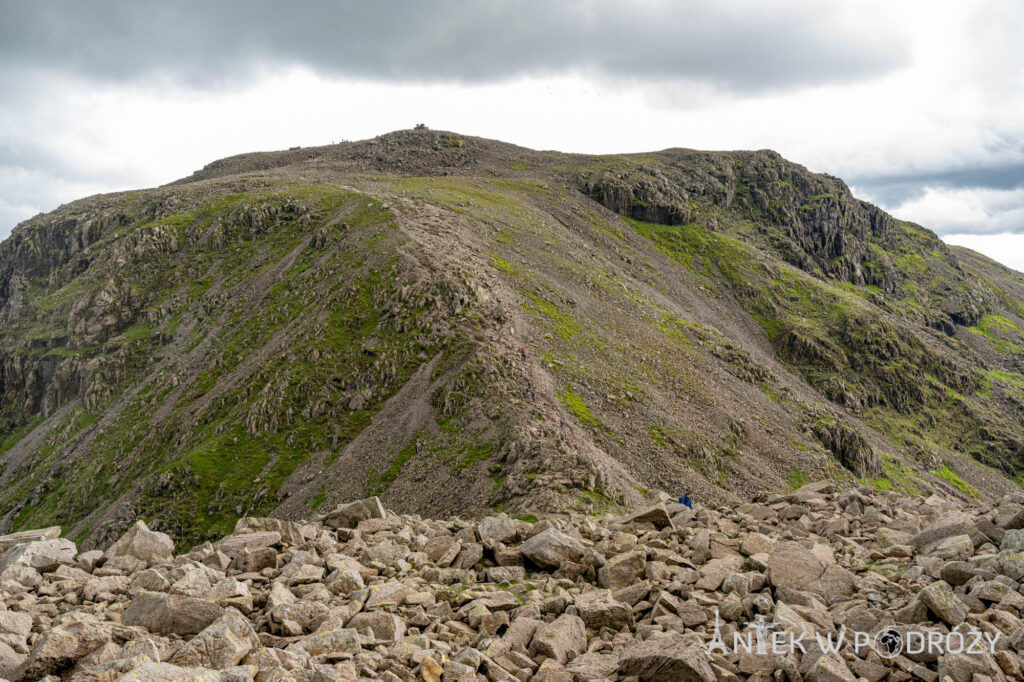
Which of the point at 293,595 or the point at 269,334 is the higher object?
the point at 269,334

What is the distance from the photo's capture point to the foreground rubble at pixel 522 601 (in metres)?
13.6

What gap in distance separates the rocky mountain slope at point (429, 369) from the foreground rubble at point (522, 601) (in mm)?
25300

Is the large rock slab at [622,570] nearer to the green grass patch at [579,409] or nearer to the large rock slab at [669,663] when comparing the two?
the large rock slab at [669,663]

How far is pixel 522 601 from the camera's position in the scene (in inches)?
750

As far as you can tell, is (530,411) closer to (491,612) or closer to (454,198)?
(491,612)

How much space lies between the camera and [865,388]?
466ft

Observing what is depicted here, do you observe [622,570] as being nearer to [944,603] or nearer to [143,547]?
[944,603]

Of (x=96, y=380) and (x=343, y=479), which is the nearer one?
(x=343, y=479)

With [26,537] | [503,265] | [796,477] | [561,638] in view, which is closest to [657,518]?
[561,638]

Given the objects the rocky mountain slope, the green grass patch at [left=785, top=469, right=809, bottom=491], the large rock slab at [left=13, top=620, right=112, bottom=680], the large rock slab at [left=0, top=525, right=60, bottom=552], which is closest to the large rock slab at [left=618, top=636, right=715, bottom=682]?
the large rock slab at [left=13, top=620, right=112, bottom=680]

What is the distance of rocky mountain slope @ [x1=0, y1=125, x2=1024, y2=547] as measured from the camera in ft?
213

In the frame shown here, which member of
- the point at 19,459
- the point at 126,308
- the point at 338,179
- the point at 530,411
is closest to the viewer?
the point at 530,411

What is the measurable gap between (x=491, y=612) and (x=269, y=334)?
84105mm

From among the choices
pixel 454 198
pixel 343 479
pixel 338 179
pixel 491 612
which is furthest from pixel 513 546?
pixel 338 179
